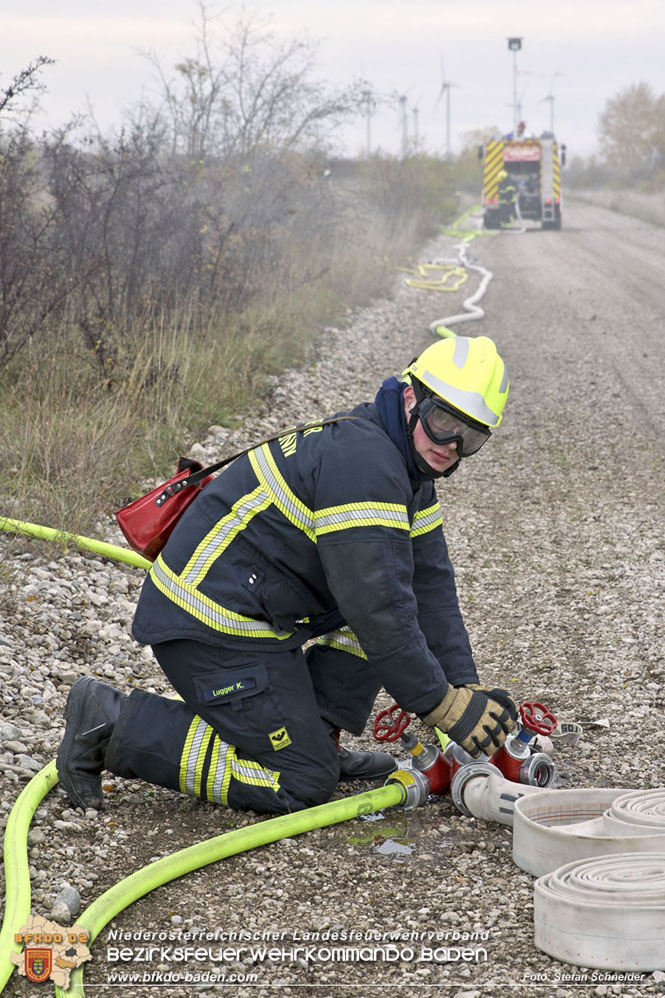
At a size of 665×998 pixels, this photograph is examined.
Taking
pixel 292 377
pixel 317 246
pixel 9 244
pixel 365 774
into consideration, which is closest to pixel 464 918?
pixel 365 774

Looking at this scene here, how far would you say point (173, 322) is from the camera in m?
7.20

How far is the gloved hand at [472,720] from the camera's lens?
298cm

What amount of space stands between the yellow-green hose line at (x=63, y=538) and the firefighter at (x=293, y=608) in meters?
1.45

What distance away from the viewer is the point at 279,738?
3127mm

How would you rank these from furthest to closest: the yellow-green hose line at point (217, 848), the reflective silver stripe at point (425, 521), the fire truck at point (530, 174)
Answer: the fire truck at point (530, 174)
the reflective silver stripe at point (425, 521)
the yellow-green hose line at point (217, 848)

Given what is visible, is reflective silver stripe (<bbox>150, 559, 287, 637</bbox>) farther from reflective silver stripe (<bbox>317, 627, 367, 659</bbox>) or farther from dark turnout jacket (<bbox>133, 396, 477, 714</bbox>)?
reflective silver stripe (<bbox>317, 627, 367, 659</bbox>)

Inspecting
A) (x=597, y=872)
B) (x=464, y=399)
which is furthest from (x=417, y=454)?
(x=597, y=872)

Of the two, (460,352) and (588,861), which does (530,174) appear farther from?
(588,861)

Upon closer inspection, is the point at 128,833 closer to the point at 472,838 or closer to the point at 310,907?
the point at 310,907

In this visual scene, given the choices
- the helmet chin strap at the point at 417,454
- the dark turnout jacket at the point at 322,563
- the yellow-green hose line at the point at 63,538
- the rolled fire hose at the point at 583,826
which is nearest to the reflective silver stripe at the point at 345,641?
the dark turnout jacket at the point at 322,563

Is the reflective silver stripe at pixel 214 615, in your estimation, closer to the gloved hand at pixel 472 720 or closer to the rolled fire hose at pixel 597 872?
the gloved hand at pixel 472 720

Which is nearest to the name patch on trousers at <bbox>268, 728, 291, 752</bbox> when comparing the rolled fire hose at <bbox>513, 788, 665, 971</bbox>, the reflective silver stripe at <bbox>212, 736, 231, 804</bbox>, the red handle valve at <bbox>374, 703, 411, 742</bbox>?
the reflective silver stripe at <bbox>212, 736, 231, 804</bbox>

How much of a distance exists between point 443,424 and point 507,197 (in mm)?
23456

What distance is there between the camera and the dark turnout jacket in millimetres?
2846
